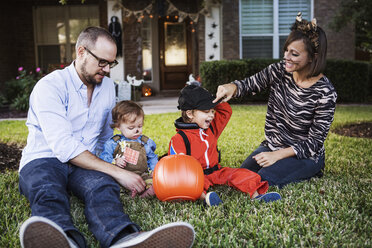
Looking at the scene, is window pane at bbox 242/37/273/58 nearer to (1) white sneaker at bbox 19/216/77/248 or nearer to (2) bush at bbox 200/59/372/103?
(2) bush at bbox 200/59/372/103

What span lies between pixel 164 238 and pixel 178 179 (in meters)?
0.80

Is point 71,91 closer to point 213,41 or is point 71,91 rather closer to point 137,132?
point 137,132

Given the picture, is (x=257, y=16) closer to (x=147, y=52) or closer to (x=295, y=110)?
(x=147, y=52)

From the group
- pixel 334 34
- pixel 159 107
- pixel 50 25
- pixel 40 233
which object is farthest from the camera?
pixel 50 25

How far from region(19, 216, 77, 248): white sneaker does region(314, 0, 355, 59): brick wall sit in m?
11.4

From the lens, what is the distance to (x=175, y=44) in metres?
13.7

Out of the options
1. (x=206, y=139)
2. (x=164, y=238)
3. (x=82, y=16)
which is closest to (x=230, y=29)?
(x=82, y=16)

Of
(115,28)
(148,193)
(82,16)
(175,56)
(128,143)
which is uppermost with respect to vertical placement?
(82,16)

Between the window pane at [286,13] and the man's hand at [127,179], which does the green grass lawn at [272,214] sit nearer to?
the man's hand at [127,179]

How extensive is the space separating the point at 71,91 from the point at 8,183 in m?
1.25

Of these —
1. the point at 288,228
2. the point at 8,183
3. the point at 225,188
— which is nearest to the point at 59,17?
the point at 8,183

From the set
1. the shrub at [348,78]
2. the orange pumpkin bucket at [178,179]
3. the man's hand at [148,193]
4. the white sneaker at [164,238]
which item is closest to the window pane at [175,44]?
the shrub at [348,78]

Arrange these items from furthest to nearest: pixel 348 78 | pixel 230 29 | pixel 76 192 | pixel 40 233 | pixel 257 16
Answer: pixel 257 16, pixel 230 29, pixel 348 78, pixel 76 192, pixel 40 233

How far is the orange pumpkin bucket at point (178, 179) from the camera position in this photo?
8.62 ft
